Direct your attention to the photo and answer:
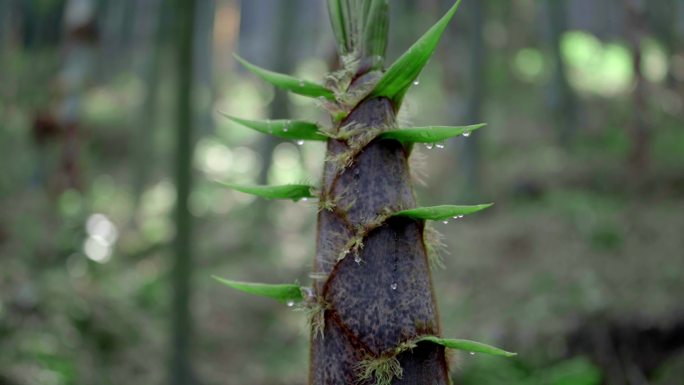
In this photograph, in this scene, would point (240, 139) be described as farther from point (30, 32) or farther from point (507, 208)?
point (507, 208)

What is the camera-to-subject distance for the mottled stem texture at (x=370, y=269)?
97cm

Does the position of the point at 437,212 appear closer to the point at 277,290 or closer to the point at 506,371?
the point at 277,290

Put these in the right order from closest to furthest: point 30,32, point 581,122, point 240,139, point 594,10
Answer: point 581,122, point 30,32, point 594,10, point 240,139

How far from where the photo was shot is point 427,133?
3.28 feet

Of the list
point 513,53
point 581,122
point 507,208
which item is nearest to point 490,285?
point 507,208

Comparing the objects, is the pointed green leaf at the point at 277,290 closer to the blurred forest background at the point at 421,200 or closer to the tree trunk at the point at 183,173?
the blurred forest background at the point at 421,200

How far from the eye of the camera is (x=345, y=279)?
1.01 meters

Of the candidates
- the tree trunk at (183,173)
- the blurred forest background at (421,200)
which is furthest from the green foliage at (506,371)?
the tree trunk at (183,173)

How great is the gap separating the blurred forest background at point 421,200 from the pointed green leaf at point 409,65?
0.18 metres

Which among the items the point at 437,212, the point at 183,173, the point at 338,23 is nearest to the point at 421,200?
the point at 183,173

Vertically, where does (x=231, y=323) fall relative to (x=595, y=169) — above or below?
below

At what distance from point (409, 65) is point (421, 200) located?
7912mm

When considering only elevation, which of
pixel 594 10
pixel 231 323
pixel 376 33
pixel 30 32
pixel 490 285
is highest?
pixel 594 10

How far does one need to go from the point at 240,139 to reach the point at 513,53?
24.3 ft
